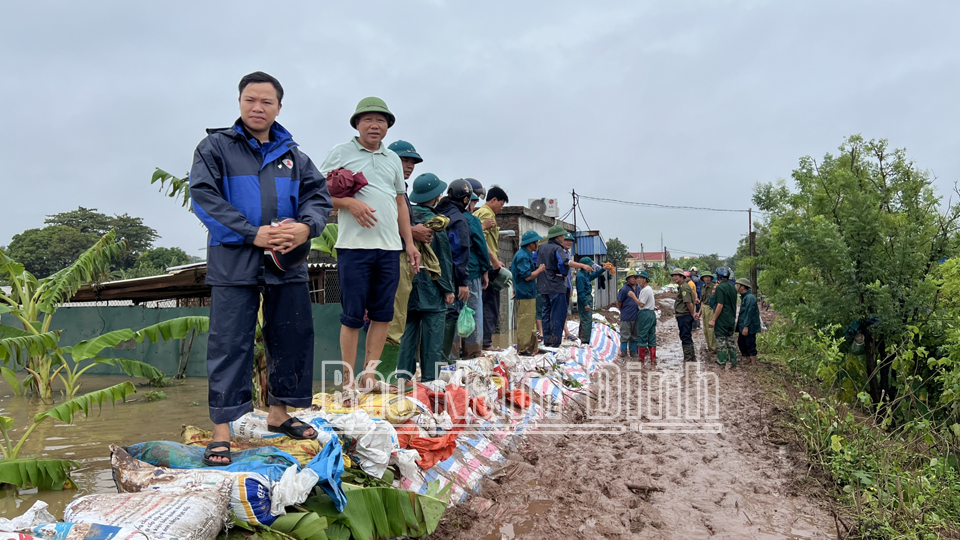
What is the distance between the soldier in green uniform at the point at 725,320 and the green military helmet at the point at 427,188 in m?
5.99

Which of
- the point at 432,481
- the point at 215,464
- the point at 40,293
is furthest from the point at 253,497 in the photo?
the point at 40,293

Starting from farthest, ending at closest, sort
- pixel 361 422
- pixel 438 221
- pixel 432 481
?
1. pixel 438 221
2. pixel 432 481
3. pixel 361 422

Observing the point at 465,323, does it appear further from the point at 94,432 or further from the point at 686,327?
the point at 686,327

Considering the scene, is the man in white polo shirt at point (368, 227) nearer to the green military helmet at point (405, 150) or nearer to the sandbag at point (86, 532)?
the green military helmet at point (405, 150)

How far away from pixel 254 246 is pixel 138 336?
2.59 meters

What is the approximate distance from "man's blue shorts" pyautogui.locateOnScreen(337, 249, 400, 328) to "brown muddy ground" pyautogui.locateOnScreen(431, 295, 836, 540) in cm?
134

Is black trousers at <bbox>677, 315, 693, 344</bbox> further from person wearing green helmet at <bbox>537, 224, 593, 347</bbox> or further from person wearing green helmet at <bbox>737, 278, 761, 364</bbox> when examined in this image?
person wearing green helmet at <bbox>537, 224, 593, 347</bbox>

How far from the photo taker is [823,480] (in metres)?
4.30

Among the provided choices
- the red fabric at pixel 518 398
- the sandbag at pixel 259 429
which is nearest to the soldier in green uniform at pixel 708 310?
the red fabric at pixel 518 398

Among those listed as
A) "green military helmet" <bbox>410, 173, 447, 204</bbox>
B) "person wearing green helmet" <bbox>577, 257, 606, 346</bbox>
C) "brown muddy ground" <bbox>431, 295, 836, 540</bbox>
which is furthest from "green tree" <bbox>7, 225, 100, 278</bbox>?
"brown muddy ground" <bbox>431, 295, 836, 540</bbox>

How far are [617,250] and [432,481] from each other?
53.1m

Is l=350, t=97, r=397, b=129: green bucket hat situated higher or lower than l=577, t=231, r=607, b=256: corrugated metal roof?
lower

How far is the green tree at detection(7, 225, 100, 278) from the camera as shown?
4069 cm

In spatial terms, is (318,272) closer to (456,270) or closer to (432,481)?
(456,270)
